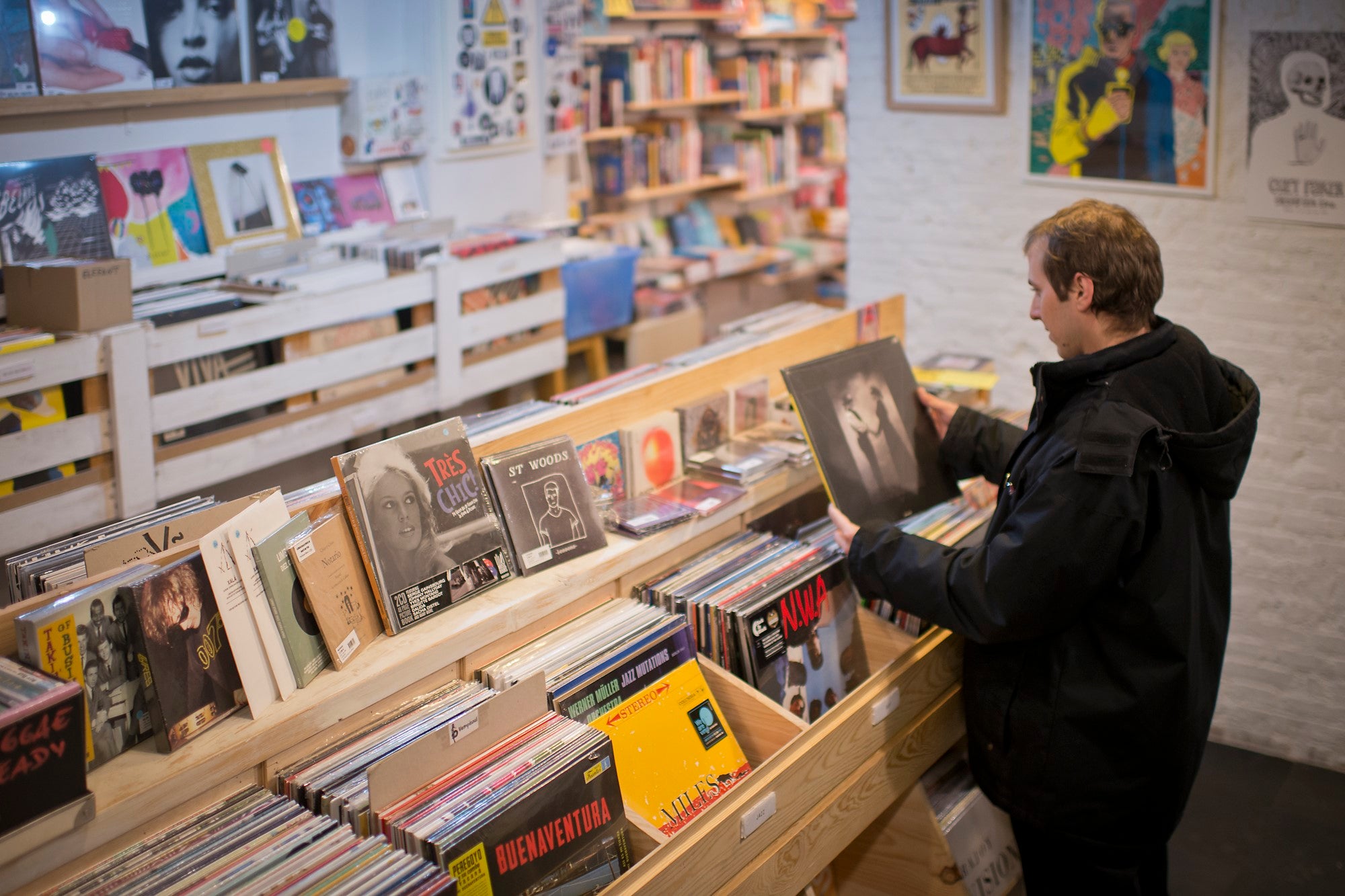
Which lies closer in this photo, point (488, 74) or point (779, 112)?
point (488, 74)

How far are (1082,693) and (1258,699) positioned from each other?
164 cm

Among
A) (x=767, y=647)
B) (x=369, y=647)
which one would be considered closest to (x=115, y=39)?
(x=369, y=647)

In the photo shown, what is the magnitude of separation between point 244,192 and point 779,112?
4162 mm

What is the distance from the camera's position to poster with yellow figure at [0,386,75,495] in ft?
9.39

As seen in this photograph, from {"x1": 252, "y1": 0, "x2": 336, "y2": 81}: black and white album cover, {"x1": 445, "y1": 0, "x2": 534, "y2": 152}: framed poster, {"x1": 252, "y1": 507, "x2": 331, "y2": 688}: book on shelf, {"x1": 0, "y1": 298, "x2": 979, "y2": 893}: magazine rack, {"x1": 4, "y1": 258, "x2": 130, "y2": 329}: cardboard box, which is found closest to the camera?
{"x1": 0, "y1": 298, "x2": 979, "y2": 893}: magazine rack

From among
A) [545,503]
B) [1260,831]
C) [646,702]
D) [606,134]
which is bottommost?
[1260,831]

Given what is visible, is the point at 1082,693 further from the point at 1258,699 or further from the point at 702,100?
the point at 702,100

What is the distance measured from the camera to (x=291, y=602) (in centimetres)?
170

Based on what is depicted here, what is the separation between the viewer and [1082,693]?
75.7 inches

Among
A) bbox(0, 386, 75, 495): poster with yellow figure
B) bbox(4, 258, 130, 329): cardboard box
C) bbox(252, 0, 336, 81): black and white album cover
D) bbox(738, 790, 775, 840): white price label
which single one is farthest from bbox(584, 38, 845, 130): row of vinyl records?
bbox(738, 790, 775, 840): white price label

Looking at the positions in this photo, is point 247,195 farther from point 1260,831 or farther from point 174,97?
point 1260,831

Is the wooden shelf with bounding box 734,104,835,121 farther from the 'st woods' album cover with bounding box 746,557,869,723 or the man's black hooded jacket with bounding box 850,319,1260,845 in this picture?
the man's black hooded jacket with bounding box 850,319,1260,845

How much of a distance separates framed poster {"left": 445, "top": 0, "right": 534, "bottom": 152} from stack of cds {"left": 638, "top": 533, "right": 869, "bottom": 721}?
2.92 m

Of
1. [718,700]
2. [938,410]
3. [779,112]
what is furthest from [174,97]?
[779,112]
